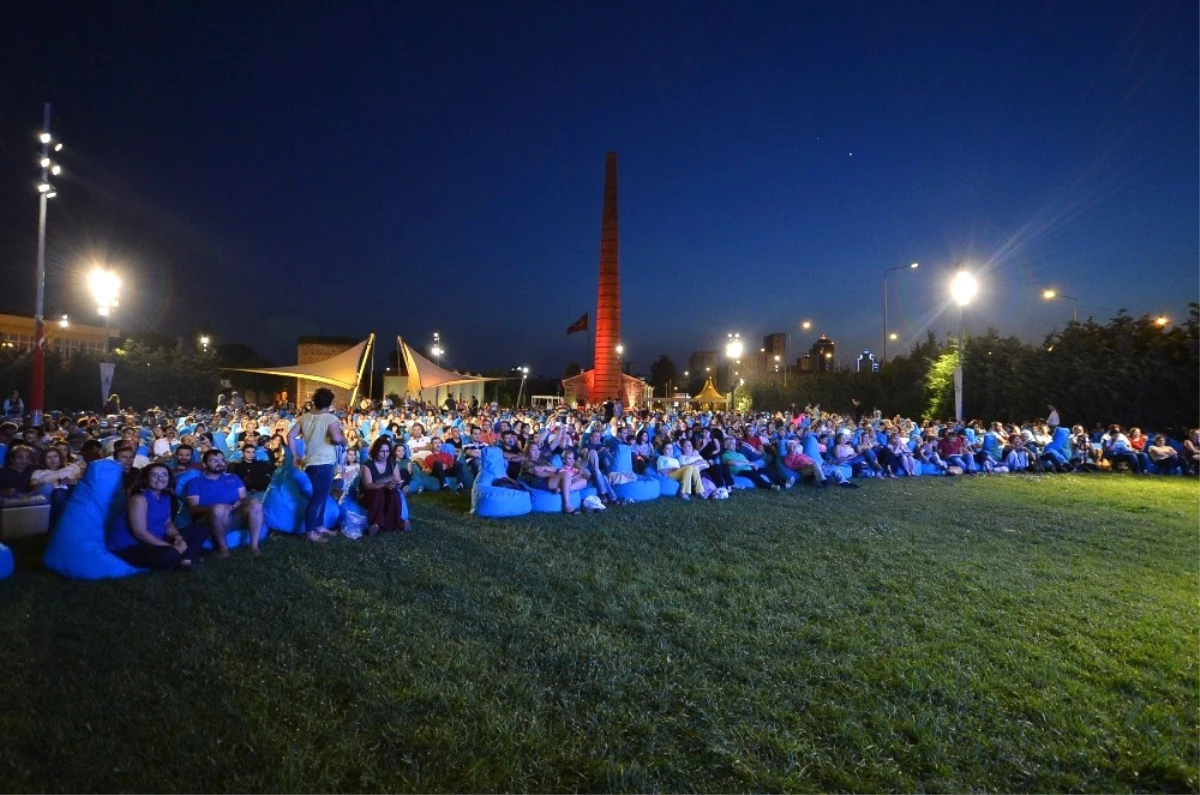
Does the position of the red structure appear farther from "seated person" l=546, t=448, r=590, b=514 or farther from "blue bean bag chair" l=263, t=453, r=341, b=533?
"blue bean bag chair" l=263, t=453, r=341, b=533

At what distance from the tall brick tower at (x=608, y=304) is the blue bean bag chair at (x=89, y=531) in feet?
138

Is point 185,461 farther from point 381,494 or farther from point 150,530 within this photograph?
point 381,494

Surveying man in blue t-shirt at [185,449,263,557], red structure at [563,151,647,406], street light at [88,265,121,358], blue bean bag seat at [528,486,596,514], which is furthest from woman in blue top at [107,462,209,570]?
red structure at [563,151,647,406]

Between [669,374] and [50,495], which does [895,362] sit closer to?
[50,495]

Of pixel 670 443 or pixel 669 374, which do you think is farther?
pixel 669 374

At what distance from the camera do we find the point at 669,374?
114500 millimetres

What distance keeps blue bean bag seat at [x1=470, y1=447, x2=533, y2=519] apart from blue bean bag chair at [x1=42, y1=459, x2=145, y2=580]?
4.25 metres

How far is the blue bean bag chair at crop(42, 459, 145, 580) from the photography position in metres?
5.60

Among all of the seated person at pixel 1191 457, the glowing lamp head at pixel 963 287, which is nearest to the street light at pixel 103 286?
the glowing lamp head at pixel 963 287

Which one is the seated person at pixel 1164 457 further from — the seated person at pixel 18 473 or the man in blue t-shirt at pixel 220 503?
the seated person at pixel 18 473

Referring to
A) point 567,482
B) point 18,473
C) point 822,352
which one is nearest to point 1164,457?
point 567,482

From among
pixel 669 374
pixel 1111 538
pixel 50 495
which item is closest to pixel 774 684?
pixel 1111 538

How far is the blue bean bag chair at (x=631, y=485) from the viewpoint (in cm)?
1079

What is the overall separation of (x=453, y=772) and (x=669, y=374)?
369 ft
